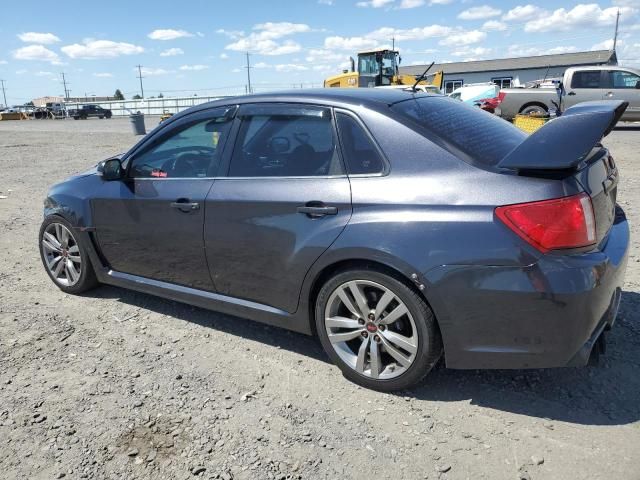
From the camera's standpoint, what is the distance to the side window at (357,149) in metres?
2.91

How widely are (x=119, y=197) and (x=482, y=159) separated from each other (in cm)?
270

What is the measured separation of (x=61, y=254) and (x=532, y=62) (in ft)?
189

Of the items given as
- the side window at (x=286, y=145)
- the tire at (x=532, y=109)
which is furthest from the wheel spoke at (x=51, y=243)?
the tire at (x=532, y=109)

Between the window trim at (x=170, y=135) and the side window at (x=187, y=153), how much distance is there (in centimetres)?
2

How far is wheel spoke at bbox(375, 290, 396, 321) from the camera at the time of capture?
9.31 feet

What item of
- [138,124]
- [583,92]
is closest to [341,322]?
[583,92]

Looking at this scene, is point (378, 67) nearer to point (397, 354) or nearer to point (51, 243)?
point (51, 243)

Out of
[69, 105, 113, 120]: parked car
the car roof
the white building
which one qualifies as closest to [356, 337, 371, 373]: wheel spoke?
the car roof

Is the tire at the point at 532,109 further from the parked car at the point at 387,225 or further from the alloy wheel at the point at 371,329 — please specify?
the alloy wheel at the point at 371,329

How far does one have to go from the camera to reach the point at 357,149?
2.98m

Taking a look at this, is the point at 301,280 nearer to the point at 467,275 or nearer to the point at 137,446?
the point at 467,275

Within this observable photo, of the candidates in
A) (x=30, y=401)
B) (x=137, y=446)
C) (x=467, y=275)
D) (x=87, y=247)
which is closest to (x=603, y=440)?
(x=467, y=275)

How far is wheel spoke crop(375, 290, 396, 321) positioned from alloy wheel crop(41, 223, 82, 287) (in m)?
2.82

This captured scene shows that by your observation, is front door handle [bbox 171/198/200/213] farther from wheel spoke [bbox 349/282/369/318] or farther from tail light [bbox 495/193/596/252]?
tail light [bbox 495/193/596/252]
